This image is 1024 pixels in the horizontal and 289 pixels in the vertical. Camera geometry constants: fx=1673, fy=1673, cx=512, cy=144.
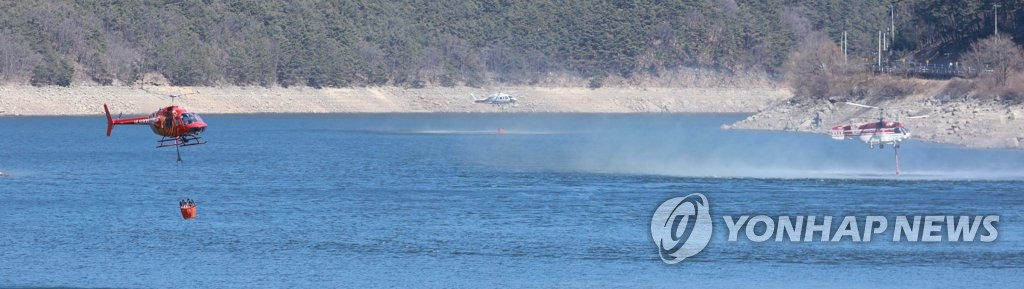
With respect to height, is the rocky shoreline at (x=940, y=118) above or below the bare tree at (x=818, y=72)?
below

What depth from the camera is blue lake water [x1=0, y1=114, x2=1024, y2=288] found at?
46031mm

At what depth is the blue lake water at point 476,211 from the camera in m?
46.0

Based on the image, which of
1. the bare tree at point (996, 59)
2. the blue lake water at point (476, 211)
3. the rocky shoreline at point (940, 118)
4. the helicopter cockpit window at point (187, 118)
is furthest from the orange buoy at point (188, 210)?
the bare tree at point (996, 59)

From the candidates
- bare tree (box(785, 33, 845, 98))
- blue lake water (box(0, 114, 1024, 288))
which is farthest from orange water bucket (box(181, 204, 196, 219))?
bare tree (box(785, 33, 845, 98))

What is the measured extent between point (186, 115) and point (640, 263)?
1742 centimetres

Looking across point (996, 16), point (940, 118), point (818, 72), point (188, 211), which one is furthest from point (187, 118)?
point (818, 72)

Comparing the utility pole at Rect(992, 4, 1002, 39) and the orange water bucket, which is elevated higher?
the utility pole at Rect(992, 4, 1002, 39)

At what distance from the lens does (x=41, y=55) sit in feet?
621

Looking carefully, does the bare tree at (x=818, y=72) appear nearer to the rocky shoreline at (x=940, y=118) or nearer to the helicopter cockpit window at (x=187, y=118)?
the rocky shoreline at (x=940, y=118)

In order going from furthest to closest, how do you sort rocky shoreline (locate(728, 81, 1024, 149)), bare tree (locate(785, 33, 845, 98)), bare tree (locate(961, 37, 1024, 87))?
1. bare tree (locate(785, 33, 845, 98))
2. bare tree (locate(961, 37, 1024, 87))
3. rocky shoreline (locate(728, 81, 1024, 149))

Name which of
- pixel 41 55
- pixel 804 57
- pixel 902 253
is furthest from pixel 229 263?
pixel 41 55

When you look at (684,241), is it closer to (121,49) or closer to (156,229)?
(156,229)

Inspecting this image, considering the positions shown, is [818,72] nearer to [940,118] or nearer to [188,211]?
[940,118]

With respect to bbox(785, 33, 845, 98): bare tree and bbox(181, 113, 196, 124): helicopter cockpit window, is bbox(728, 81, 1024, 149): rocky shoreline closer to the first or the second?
bbox(785, 33, 845, 98): bare tree
